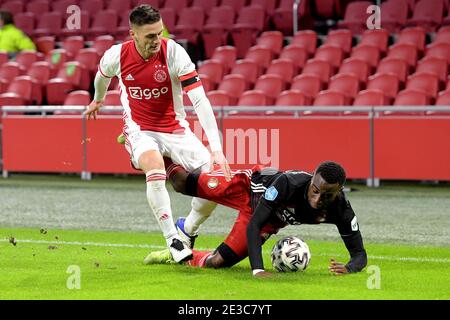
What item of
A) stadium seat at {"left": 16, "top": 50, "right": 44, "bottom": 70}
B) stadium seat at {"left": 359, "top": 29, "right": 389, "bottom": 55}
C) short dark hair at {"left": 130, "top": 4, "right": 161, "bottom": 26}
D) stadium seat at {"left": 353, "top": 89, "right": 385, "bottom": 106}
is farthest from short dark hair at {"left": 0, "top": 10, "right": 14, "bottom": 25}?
short dark hair at {"left": 130, "top": 4, "right": 161, "bottom": 26}

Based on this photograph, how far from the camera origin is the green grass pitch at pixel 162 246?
8.18 metres

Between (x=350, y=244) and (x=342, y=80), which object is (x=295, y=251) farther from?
(x=342, y=80)

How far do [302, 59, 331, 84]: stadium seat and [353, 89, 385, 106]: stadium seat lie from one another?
1.69 meters

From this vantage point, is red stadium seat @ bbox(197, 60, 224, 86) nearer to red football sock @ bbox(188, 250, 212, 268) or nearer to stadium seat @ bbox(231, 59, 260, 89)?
stadium seat @ bbox(231, 59, 260, 89)

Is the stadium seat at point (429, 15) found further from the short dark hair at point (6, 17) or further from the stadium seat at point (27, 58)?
the short dark hair at point (6, 17)

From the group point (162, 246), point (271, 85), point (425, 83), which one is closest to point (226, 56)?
point (271, 85)

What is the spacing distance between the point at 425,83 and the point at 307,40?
11.0 ft

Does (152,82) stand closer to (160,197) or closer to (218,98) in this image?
(160,197)

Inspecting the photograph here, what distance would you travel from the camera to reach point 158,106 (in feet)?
32.7

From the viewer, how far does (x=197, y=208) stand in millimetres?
9969
